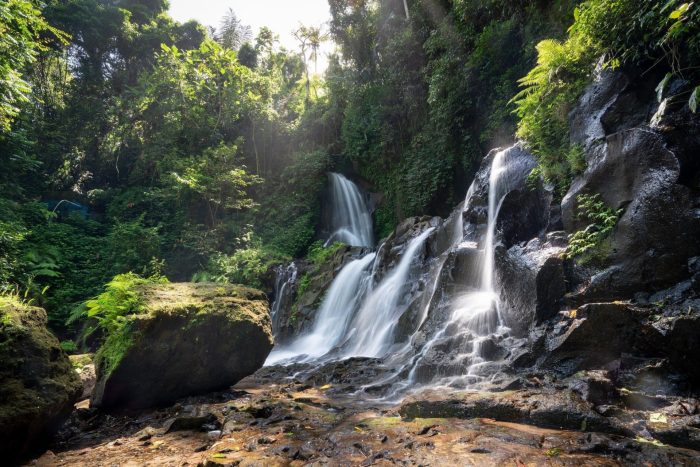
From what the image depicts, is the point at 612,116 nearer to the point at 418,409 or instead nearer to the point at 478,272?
the point at 478,272

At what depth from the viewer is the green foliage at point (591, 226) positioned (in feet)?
17.1

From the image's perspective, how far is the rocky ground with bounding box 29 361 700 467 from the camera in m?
2.94

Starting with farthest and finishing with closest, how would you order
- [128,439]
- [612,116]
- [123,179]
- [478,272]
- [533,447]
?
1. [123,179]
2. [478,272]
3. [612,116]
4. [128,439]
5. [533,447]

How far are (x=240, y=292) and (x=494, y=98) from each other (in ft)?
33.5

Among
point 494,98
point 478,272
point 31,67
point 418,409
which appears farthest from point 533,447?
point 31,67

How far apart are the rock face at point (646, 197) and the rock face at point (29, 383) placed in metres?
6.53

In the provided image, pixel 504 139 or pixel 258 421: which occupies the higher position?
pixel 504 139

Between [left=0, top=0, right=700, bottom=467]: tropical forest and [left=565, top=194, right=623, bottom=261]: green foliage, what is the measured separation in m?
0.04

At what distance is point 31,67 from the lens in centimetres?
1983

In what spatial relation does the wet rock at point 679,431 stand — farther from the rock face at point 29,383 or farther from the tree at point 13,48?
the tree at point 13,48

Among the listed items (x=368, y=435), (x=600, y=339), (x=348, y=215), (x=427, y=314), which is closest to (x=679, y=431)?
(x=600, y=339)

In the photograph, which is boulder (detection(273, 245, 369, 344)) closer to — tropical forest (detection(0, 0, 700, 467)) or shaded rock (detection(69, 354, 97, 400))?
tropical forest (detection(0, 0, 700, 467))

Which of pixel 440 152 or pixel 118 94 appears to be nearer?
pixel 440 152

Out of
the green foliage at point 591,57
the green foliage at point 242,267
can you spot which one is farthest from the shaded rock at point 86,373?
the green foliage at point 591,57
